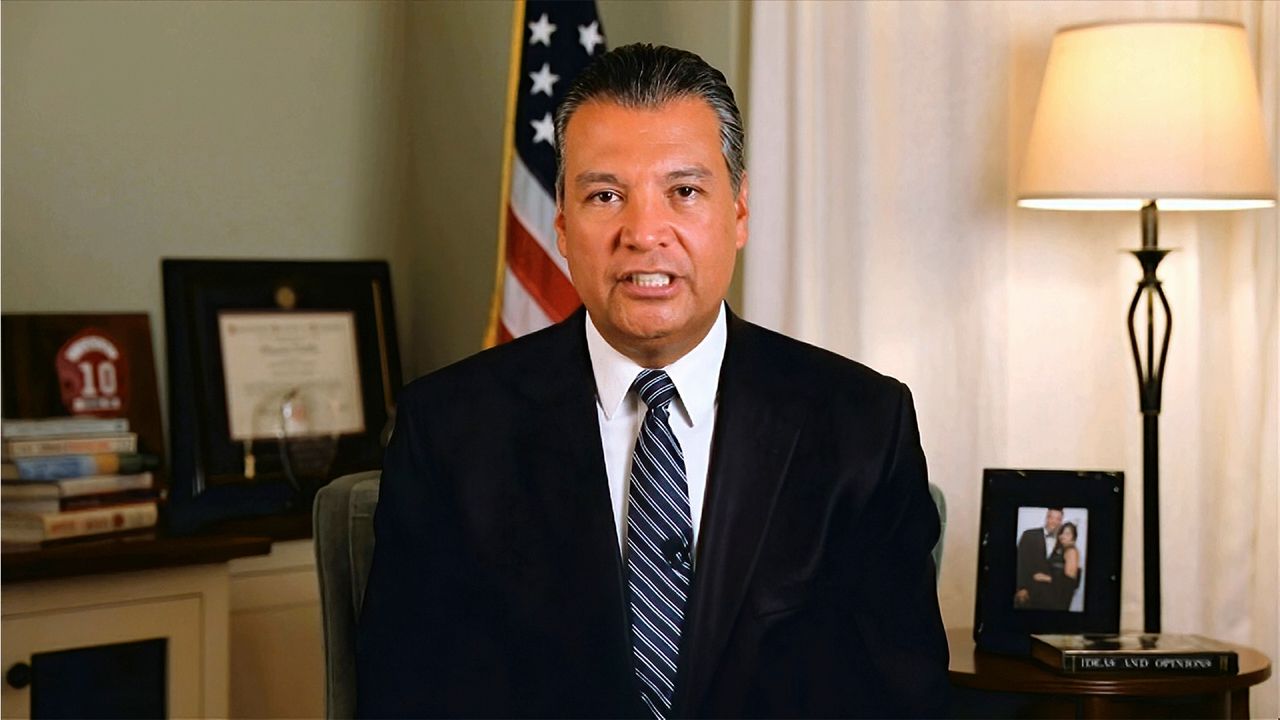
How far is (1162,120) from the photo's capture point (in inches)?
97.5

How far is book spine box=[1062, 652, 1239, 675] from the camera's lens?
7.59ft

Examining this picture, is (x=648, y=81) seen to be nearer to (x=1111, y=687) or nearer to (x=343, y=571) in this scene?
(x=343, y=571)

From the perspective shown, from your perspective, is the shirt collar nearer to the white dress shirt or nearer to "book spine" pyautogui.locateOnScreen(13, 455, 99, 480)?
the white dress shirt

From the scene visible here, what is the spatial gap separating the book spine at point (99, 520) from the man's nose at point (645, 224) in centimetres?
168

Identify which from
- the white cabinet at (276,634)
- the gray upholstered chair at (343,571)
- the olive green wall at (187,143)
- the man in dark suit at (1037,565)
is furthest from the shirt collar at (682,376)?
the olive green wall at (187,143)

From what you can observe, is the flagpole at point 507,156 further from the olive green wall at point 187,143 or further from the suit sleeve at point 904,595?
the suit sleeve at point 904,595

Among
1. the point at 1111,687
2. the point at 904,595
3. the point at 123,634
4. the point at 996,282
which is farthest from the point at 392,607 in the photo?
the point at 996,282

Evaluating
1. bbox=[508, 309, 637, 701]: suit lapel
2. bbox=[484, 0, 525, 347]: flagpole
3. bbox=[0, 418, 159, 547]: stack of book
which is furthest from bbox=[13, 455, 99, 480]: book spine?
bbox=[508, 309, 637, 701]: suit lapel

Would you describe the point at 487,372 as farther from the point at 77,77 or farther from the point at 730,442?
the point at 77,77

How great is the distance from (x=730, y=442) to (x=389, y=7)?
100 inches

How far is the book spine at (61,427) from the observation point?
114 inches

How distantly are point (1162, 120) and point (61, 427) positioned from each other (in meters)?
2.11

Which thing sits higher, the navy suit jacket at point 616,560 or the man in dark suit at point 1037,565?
the navy suit jacket at point 616,560

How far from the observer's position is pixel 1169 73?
2.48 meters
